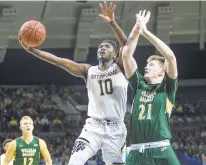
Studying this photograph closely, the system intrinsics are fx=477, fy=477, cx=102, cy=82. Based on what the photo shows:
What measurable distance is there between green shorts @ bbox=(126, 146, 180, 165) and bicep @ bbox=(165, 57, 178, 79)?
0.67 meters

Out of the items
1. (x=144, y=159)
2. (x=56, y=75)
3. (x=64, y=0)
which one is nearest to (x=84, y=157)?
(x=144, y=159)

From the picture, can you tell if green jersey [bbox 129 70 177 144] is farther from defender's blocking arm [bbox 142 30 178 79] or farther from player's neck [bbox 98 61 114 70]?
player's neck [bbox 98 61 114 70]

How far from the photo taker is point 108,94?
5766 millimetres

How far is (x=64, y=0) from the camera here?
66.2 feet

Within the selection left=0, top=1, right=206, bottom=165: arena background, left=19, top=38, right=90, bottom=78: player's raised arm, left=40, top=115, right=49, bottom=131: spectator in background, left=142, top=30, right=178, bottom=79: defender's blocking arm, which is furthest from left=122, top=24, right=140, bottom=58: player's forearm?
left=40, top=115, right=49, bottom=131: spectator in background

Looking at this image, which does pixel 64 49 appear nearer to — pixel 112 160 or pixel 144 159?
pixel 112 160

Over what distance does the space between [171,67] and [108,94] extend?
61.9 inches

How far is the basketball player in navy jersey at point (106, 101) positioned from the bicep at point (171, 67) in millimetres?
1377

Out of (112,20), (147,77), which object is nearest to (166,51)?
(147,77)

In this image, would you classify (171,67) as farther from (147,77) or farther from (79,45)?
(79,45)

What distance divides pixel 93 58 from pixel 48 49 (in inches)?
82.2

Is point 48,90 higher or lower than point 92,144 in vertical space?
higher

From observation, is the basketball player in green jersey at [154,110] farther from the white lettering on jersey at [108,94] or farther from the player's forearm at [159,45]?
the white lettering on jersey at [108,94]

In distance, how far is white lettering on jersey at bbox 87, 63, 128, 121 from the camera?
18.9ft
